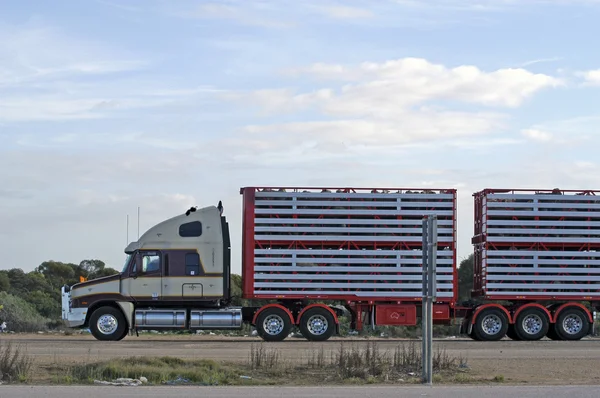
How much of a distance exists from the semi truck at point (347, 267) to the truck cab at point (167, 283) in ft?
0.10

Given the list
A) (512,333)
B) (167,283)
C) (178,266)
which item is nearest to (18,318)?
(167,283)

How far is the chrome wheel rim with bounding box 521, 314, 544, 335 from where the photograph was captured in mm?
33406

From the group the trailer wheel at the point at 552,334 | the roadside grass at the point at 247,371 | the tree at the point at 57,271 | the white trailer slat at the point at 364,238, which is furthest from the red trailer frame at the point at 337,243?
the tree at the point at 57,271

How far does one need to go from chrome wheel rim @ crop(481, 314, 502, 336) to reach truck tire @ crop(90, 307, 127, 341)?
435 inches

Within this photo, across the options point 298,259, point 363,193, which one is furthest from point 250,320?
point 363,193

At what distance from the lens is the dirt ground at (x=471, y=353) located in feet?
72.8

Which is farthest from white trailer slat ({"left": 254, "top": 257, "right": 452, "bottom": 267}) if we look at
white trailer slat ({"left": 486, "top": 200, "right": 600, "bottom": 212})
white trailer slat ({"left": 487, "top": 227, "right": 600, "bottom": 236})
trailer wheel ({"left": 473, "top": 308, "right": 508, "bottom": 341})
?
white trailer slat ({"left": 486, "top": 200, "right": 600, "bottom": 212})

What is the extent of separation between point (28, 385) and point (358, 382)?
592 centimetres

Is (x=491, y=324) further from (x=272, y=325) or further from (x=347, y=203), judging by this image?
(x=272, y=325)

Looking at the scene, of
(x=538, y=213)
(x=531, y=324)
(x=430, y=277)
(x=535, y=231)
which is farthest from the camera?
(x=531, y=324)

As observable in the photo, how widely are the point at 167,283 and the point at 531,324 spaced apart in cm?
1140

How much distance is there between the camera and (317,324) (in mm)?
32562

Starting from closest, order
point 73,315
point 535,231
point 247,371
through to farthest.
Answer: point 247,371 → point 73,315 → point 535,231

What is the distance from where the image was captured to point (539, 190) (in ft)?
109
